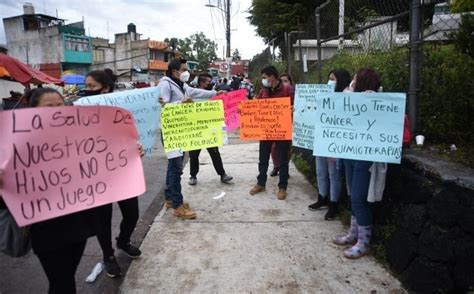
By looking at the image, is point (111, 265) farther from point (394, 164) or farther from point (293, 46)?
point (293, 46)

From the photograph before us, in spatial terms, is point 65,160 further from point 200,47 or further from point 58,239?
point 200,47

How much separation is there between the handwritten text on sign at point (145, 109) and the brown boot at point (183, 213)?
114cm

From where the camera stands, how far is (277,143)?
5.30 m

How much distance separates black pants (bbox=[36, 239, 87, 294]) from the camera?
6.84 ft

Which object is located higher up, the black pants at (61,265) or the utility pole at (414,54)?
the utility pole at (414,54)

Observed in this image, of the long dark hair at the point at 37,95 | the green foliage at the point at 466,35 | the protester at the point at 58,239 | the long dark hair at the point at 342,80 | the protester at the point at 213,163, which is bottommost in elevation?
the protester at the point at 213,163

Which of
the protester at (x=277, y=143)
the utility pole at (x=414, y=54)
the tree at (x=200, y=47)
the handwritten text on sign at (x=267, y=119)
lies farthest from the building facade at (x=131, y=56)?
the utility pole at (x=414, y=54)

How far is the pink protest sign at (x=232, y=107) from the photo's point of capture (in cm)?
569

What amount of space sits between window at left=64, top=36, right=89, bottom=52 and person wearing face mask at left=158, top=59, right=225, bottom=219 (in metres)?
44.4

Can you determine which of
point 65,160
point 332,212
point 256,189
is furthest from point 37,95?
point 256,189

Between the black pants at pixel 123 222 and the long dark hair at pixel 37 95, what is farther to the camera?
the black pants at pixel 123 222

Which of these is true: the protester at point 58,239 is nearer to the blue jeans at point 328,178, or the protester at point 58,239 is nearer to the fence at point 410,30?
the blue jeans at point 328,178

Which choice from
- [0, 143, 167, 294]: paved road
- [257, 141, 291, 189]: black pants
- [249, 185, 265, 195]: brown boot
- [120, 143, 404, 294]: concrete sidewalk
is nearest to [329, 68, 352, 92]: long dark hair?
[257, 141, 291, 189]: black pants

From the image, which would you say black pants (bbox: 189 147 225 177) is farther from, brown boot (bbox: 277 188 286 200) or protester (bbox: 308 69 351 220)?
protester (bbox: 308 69 351 220)
